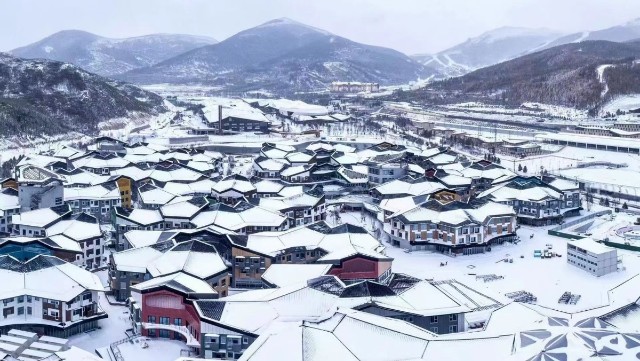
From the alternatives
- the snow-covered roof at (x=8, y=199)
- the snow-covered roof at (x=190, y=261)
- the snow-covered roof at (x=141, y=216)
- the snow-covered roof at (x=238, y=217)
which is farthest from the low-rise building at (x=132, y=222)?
the snow-covered roof at (x=190, y=261)

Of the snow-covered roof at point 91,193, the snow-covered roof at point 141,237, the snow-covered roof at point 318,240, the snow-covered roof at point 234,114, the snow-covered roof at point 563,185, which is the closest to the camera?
the snow-covered roof at point 318,240

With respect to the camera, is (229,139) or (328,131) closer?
(229,139)

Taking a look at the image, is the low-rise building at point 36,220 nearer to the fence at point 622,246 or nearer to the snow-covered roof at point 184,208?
the snow-covered roof at point 184,208

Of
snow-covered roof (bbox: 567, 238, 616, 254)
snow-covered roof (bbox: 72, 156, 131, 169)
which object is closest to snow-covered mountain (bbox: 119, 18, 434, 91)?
snow-covered roof (bbox: 72, 156, 131, 169)

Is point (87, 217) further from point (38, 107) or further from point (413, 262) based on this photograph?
point (38, 107)

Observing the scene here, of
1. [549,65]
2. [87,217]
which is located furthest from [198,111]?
[87,217]

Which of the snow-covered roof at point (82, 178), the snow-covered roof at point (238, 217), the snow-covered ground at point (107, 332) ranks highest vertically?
the snow-covered roof at point (82, 178)

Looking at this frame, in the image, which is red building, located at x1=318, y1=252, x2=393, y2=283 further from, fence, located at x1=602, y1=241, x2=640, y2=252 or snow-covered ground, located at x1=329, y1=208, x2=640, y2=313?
fence, located at x1=602, y1=241, x2=640, y2=252
